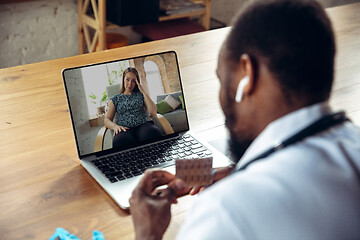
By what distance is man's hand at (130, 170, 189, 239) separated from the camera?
831mm

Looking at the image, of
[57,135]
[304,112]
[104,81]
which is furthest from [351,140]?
[57,135]

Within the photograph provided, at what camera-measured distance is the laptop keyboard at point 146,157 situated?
106cm

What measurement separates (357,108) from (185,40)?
2.38 feet

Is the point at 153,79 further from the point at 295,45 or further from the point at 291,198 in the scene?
the point at 291,198

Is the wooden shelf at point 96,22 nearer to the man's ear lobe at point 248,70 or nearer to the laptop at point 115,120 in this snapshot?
the laptop at point 115,120

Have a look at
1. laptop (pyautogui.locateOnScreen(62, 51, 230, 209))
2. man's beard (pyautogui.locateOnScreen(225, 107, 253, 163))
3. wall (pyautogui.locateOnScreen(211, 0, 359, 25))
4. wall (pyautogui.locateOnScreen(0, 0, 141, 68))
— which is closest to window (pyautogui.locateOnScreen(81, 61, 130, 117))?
laptop (pyautogui.locateOnScreen(62, 51, 230, 209))

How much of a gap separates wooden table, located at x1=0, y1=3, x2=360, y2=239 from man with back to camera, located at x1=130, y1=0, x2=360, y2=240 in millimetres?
182

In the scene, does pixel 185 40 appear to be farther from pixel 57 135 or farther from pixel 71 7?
pixel 71 7

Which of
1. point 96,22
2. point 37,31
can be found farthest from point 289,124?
point 37,31

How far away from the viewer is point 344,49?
1805 millimetres

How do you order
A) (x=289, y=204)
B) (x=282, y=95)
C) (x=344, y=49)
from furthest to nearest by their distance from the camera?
(x=344, y=49) → (x=282, y=95) → (x=289, y=204)

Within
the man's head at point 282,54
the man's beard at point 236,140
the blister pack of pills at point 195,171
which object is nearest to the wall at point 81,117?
the blister pack of pills at point 195,171

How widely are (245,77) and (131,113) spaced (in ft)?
1.64

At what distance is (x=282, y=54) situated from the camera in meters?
0.65
